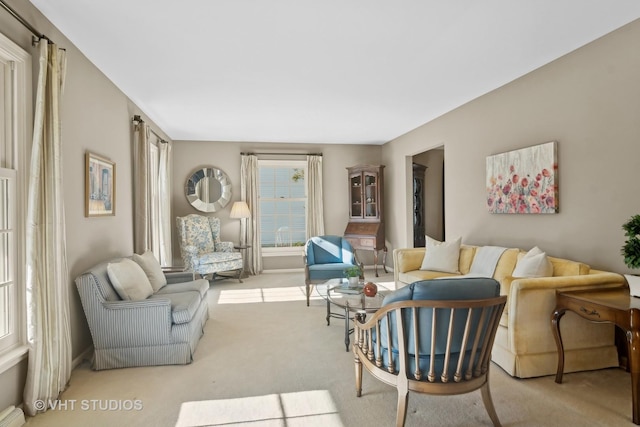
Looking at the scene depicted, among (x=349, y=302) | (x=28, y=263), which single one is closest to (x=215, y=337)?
(x=349, y=302)

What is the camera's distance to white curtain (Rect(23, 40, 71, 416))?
7.23 feet

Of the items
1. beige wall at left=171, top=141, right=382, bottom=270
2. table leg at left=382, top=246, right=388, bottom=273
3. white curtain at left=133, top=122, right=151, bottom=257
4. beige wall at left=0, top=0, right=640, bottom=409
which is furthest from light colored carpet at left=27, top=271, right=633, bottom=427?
beige wall at left=171, top=141, right=382, bottom=270

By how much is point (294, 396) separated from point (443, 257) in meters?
2.56

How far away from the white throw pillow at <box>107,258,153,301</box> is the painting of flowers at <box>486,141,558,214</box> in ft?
12.3

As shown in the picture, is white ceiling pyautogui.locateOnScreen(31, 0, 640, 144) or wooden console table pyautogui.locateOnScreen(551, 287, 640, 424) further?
white ceiling pyautogui.locateOnScreen(31, 0, 640, 144)

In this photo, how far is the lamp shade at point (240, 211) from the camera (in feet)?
21.4

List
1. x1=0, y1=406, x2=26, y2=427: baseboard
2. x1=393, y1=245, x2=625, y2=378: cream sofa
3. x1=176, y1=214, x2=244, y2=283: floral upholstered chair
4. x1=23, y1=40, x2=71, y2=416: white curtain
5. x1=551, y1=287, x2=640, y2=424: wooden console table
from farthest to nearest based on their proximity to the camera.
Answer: x1=176, y1=214, x2=244, y2=283: floral upholstered chair < x1=393, y1=245, x2=625, y2=378: cream sofa < x1=23, y1=40, x2=71, y2=416: white curtain < x1=551, y1=287, x2=640, y2=424: wooden console table < x1=0, y1=406, x2=26, y2=427: baseboard

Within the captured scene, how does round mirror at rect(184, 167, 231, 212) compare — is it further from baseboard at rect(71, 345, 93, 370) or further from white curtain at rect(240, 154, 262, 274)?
baseboard at rect(71, 345, 93, 370)

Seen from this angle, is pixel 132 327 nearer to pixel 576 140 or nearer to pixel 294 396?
pixel 294 396

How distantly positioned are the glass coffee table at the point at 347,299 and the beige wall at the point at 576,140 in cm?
171

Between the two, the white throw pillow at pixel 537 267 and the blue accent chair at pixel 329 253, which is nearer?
the white throw pillow at pixel 537 267

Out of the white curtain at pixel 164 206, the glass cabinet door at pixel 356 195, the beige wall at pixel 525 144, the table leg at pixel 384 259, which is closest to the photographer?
the beige wall at pixel 525 144

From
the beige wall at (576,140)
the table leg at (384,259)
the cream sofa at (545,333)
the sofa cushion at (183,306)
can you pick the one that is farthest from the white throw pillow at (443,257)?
the sofa cushion at (183,306)

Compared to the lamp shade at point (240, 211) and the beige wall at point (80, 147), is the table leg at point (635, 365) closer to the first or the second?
the beige wall at point (80, 147)
